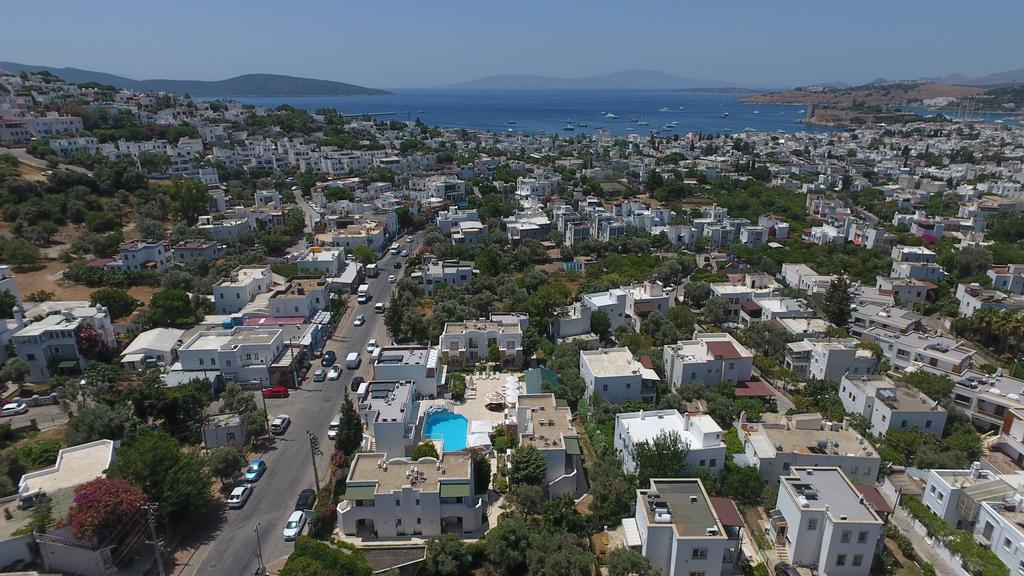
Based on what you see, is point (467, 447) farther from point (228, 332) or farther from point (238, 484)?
point (228, 332)

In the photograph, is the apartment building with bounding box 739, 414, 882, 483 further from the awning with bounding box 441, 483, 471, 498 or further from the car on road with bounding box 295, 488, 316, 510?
the car on road with bounding box 295, 488, 316, 510

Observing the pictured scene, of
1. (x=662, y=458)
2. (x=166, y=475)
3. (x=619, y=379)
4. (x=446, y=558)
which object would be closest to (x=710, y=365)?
(x=619, y=379)

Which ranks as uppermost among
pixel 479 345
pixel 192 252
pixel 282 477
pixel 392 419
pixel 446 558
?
pixel 192 252

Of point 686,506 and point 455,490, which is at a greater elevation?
point 686,506

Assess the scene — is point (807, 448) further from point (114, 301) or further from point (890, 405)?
point (114, 301)

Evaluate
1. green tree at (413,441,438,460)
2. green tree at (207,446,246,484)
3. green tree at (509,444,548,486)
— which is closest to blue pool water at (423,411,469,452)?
green tree at (413,441,438,460)

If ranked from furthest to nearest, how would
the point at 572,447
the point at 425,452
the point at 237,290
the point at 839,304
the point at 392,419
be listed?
the point at 237,290 < the point at 839,304 < the point at 392,419 < the point at 572,447 < the point at 425,452

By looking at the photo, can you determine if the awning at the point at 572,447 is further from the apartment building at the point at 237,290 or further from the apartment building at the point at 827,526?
the apartment building at the point at 237,290
